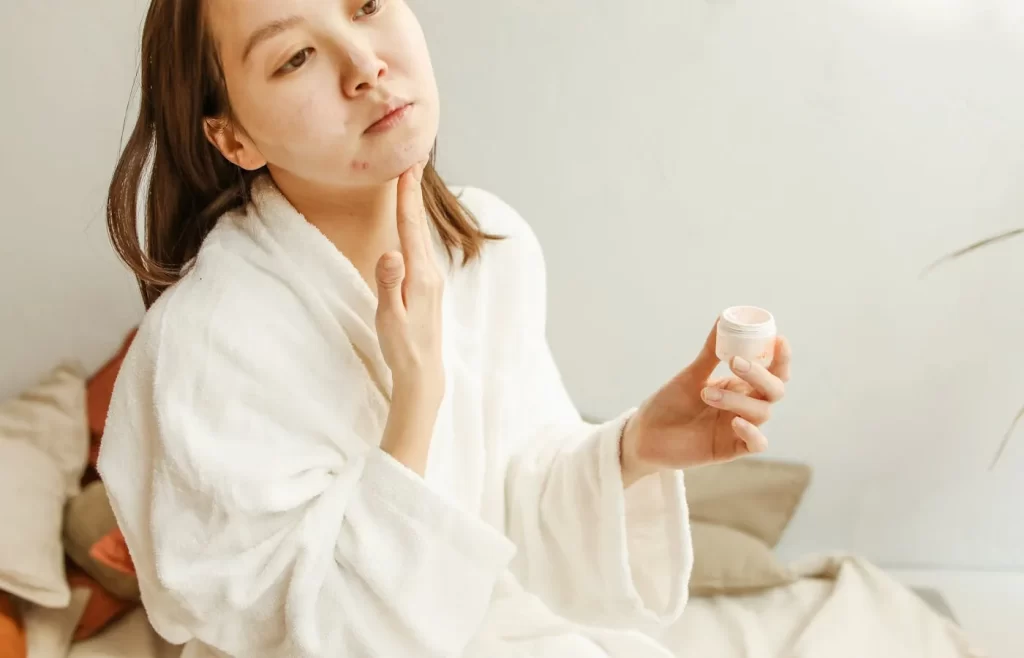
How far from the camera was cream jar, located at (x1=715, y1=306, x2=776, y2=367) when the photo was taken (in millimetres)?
787

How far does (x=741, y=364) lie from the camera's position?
0.78 metres

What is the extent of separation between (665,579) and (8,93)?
138cm

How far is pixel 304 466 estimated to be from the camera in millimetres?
879

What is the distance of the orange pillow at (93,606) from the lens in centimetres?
144

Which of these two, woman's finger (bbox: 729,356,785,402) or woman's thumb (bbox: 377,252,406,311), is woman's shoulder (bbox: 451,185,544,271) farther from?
woman's finger (bbox: 729,356,785,402)

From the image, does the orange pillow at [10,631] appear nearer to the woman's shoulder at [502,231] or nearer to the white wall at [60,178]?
the white wall at [60,178]

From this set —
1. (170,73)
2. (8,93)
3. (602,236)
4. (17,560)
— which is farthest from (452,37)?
(17,560)

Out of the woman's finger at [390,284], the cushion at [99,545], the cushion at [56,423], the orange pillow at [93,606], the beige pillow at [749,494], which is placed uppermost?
the woman's finger at [390,284]

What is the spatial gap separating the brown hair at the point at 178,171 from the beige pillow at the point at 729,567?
82 centimetres

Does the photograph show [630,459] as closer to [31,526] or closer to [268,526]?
[268,526]

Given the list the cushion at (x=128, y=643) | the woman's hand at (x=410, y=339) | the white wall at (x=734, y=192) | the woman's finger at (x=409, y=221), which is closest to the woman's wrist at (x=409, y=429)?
the woman's hand at (x=410, y=339)

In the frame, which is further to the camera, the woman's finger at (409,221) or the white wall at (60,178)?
the white wall at (60,178)

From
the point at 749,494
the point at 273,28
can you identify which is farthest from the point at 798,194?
the point at 273,28

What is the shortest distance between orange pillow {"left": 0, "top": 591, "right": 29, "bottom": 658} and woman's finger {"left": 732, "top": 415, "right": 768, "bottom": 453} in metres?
1.16
